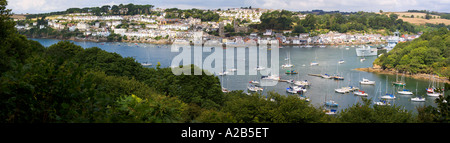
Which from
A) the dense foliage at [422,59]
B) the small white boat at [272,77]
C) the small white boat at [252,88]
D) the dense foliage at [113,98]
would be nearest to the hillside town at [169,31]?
the dense foliage at [422,59]

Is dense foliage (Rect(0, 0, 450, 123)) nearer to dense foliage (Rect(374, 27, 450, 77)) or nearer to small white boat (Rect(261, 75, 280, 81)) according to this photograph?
small white boat (Rect(261, 75, 280, 81))

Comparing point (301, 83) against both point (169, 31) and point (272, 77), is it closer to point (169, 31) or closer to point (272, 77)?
point (272, 77)

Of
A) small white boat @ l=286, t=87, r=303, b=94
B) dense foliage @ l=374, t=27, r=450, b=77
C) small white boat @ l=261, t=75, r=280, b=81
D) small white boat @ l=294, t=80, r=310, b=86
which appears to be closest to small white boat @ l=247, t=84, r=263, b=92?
small white boat @ l=286, t=87, r=303, b=94

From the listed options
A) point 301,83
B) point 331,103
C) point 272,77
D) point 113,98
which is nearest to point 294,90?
point 301,83

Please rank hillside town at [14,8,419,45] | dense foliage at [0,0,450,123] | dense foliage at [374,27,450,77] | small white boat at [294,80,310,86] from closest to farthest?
dense foliage at [0,0,450,123] < small white boat at [294,80,310,86] < dense foliage at [374,27,450,77] < hillside town at [14,8,419,45]

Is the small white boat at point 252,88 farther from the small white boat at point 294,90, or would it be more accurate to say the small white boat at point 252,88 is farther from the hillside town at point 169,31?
the hillside town at point 169,31

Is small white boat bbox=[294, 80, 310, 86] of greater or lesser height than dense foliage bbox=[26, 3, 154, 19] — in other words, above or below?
below

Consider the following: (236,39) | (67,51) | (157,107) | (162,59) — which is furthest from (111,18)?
(157,107)
